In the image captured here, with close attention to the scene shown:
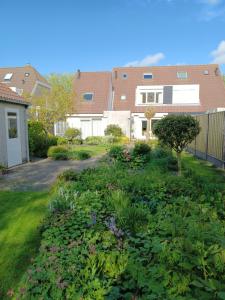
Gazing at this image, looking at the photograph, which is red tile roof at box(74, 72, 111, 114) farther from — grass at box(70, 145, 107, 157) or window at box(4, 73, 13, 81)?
grass at box(70, 145, 107, 157)

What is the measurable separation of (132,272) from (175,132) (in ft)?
19.7

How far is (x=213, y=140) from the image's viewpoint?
11367 mm

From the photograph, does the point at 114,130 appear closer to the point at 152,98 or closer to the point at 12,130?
the point at 152,98

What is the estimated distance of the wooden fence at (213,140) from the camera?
10265mm

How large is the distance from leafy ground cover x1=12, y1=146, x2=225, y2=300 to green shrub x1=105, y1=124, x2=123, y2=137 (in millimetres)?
21170

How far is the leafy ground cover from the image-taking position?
7.55 feet

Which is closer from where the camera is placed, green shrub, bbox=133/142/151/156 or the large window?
green shrub, bbox=133/142/151/156

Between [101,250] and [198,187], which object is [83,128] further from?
[101,250]

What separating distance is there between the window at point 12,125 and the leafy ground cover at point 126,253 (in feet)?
Result: 24.8

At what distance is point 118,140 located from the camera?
23.2 m

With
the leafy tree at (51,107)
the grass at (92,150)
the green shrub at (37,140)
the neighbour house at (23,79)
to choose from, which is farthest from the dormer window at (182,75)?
the green shrub at (37,140)

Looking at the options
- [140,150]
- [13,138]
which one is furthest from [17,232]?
[13,138]

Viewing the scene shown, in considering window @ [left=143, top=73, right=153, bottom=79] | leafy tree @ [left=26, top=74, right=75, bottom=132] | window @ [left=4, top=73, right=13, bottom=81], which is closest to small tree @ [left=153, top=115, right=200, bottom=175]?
leafy tree @ [left=26, top=74, right=75, bottom=132]

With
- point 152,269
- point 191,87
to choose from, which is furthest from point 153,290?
point 191,87
